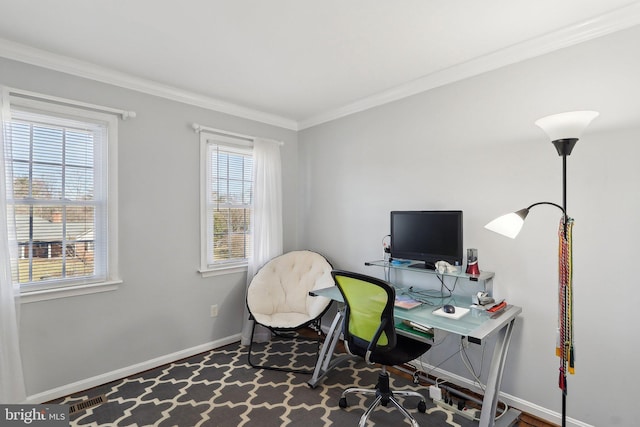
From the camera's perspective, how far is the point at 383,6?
5.76ft

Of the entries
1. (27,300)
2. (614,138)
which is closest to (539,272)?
(614,138)

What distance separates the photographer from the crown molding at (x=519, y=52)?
1802 millimetres

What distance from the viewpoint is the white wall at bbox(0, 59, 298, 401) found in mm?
2299

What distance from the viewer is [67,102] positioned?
2.35 metres

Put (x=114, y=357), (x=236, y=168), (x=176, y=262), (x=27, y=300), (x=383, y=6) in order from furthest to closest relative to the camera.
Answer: (x=236, y=168) < (x=176, y=262) < (x=114, y=357) < (x=27, y=300) < (x=383, y=6)

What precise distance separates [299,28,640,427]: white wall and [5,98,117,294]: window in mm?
2494

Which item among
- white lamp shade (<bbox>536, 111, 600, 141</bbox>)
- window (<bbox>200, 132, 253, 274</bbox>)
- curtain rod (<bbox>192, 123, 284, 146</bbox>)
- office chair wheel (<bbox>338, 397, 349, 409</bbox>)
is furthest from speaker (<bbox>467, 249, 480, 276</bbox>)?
curtain rod (<bbox>192, 123, 284, 146</bbox>)

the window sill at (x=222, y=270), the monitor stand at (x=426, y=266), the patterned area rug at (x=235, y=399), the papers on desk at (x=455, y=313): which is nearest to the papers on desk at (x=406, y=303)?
the papers on desk at (x=455, y=313)

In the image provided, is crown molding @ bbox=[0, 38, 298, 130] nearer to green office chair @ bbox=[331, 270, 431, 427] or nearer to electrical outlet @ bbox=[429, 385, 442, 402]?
green office chair @ bbox=[331, 270, 431, 427]

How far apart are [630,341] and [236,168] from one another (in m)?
3.40

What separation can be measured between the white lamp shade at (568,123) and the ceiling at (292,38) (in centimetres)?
67

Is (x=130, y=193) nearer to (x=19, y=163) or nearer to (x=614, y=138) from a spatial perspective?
(x=19, y=163)

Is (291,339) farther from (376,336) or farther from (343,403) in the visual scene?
(376,336)

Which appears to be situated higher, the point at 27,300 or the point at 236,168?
the point at 236,168
